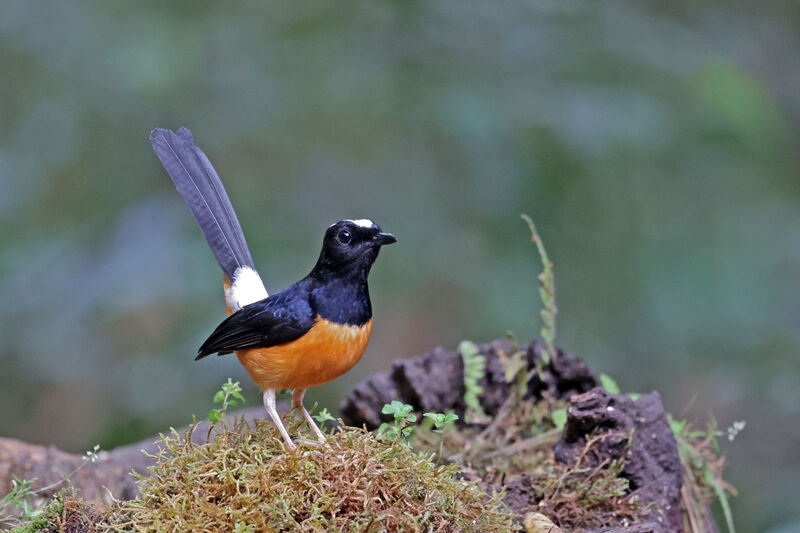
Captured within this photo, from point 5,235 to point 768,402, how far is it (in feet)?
22.1

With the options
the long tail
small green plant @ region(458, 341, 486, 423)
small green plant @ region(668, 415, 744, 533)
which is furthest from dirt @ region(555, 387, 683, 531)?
the long tail

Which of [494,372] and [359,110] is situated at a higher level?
[359,110]

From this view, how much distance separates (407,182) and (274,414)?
3701 millimetres

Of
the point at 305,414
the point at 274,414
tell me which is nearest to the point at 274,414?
the point at 274,414

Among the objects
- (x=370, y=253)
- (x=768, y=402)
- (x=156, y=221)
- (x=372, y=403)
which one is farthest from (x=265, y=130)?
(x=768, y=402)

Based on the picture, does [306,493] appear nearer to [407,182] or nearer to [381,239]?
[381,239]

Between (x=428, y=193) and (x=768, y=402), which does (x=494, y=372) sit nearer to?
(x=428, y=193)

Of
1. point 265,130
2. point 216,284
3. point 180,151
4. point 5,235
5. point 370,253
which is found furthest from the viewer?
point 265,130

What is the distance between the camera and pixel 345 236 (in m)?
3.29

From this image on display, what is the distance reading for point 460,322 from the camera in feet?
22.2

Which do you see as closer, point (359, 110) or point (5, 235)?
point (5, 235)

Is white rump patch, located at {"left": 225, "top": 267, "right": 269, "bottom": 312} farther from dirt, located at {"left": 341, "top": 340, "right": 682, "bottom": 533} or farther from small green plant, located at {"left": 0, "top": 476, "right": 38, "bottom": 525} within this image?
dirt, located at {"left": 341, "top": 340, "right": 682, "bottom": 533}

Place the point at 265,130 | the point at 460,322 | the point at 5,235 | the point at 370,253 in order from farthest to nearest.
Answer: the point at 460,322 → the point at 265,130 → the point at 5,235 → the point at 370,253

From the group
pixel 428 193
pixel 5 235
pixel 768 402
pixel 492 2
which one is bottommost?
pixel 768 402
